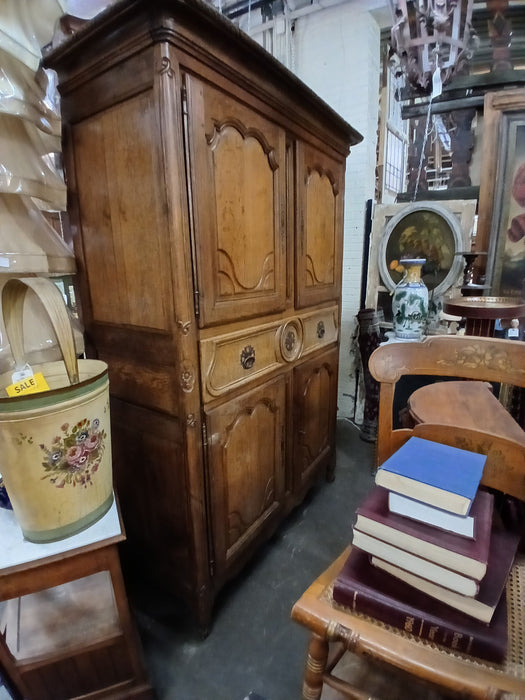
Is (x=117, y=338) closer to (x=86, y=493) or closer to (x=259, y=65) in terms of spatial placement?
(x=86, y=493)

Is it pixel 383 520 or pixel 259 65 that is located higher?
pixel 259 65

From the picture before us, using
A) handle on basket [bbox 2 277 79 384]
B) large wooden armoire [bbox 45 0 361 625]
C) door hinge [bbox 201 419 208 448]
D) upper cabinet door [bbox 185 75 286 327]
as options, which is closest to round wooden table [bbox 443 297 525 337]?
large wooden armoire [bbox 45 0 361 625]

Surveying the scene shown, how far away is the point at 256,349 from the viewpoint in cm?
128

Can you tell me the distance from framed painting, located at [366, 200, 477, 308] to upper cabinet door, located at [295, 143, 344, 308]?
2.06ft

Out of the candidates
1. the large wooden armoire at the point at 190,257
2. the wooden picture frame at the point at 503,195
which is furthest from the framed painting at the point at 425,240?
the large wooden armoire at the point at 190,257

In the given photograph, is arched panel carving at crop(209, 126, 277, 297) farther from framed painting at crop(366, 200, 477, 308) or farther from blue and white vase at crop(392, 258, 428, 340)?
framed painting at crop(366, 200, 477, 308)

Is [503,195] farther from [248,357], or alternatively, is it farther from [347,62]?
[248,357]

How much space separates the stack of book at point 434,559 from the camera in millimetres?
588

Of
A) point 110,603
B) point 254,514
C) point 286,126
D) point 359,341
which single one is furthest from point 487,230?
point 110,603

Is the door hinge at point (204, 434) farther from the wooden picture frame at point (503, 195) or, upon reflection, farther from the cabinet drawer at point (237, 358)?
the wooden picture frame at point (503, 195)

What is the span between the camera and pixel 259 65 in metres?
1.07

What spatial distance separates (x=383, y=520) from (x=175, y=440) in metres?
0.63

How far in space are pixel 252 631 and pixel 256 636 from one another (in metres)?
0.02

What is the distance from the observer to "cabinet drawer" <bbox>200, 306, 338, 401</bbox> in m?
1.07
